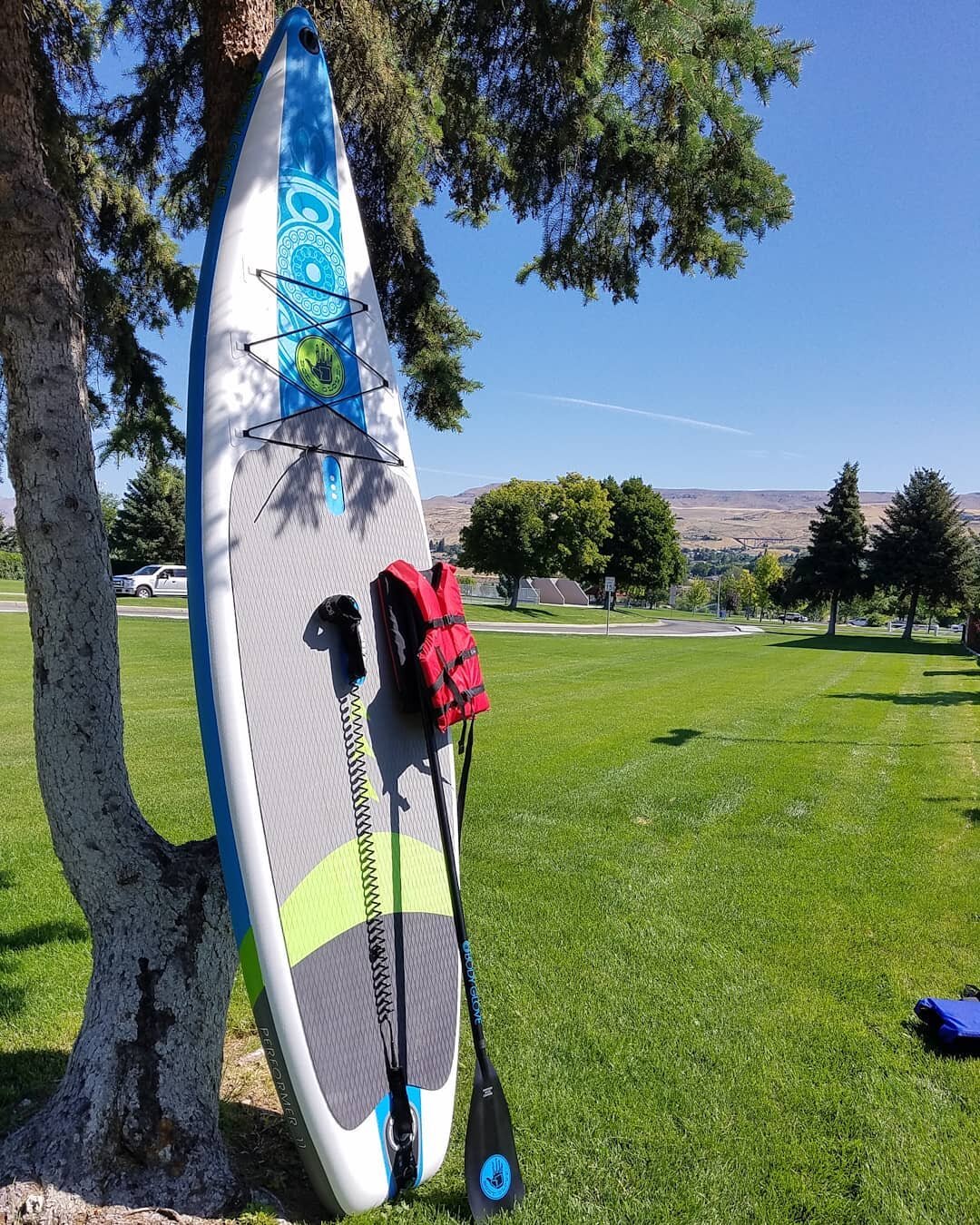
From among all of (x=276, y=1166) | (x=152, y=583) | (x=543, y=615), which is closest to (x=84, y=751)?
(x=276, y=1166)

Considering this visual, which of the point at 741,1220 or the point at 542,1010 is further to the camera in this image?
the point at 542,1010

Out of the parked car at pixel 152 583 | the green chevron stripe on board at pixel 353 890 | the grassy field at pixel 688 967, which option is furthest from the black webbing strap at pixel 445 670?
the parked car at pixel 152 583

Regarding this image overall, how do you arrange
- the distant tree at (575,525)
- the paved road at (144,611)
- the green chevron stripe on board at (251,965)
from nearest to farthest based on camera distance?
the green chevron stripe on board at (251,965) < the paved road at (144,611) < the distant tree at (575,525)

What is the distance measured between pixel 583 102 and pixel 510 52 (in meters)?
0.49

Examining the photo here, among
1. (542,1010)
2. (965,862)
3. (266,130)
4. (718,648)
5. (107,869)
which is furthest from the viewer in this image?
(718,648)

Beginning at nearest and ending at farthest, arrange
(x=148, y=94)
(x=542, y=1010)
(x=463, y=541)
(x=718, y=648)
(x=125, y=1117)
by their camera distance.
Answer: (x=125, y=1117) < (x=542, y=1010) < (x=148, y=94) < (x=718, y=648) < (x=463, y=541)

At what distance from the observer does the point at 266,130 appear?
2.71 metres

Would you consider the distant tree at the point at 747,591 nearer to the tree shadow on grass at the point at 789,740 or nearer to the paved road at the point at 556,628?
the paved road at the point at 556,628

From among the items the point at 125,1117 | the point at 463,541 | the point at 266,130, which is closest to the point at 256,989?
the point at 125,1117

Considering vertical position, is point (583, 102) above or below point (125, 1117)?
above

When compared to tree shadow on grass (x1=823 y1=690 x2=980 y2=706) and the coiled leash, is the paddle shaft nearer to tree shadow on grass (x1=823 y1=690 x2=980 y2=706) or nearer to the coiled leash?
the coiled leash

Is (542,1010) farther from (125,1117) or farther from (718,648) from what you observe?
(718,648)

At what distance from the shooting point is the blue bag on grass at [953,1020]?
10.5 ft

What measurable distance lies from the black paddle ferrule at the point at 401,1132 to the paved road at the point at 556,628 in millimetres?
21304
